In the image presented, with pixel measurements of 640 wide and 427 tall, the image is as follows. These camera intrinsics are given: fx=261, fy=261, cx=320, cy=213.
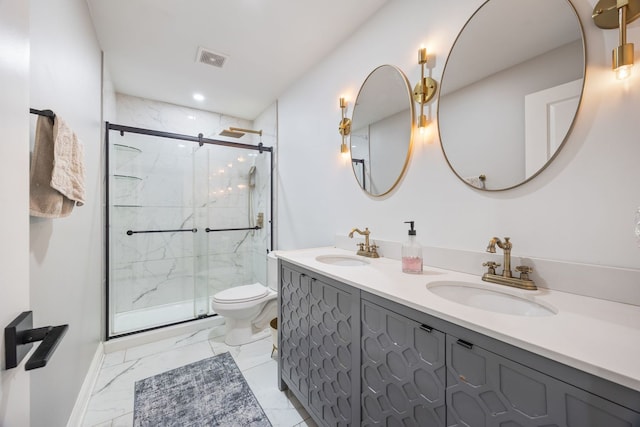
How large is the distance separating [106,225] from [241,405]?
1.98 meters

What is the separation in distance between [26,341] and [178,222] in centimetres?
273

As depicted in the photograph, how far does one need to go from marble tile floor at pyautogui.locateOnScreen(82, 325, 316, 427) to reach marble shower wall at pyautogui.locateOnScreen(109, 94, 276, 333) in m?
0.51

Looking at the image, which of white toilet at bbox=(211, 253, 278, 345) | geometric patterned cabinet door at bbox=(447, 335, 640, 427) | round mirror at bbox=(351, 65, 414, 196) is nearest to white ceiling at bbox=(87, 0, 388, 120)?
round mirror at bbox=(351, 65, 414, 196)

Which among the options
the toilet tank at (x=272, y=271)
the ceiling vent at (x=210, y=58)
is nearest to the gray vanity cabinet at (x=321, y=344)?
the toilet tank at (x=272, y=271)

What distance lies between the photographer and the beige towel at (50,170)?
0.91 m

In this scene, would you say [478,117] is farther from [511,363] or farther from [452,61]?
[511,363]

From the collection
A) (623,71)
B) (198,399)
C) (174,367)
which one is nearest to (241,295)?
(174,367)

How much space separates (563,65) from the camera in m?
0.98

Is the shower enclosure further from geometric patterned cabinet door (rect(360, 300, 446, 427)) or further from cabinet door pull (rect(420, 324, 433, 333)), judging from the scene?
cabinet door pull (rect(420, 324, 433, 333))

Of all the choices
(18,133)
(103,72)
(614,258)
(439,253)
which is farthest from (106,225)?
(614,258)

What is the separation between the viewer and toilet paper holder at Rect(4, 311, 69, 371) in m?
0.47

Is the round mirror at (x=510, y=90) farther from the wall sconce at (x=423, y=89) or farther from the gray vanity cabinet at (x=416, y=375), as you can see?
the gray vanity cabinet at (x=416, y=375)

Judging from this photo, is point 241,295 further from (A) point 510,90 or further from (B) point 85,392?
(A) point 510,90

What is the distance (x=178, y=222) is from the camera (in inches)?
119
